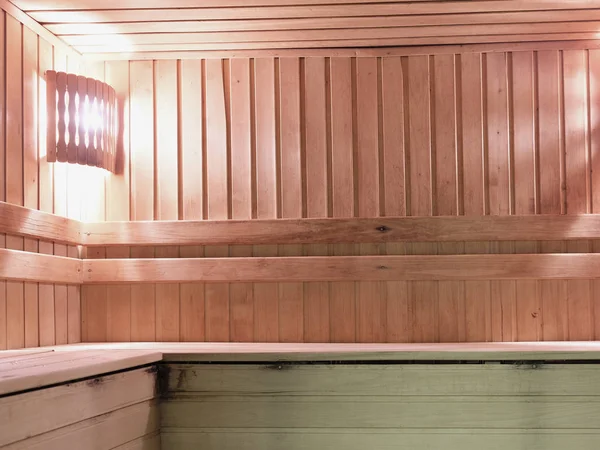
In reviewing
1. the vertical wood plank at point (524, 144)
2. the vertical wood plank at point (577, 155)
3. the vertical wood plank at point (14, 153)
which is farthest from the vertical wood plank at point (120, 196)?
the vertical wood plank at point (577, 155)

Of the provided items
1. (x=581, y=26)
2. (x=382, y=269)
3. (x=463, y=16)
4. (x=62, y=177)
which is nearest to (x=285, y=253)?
(x=382, y=269)

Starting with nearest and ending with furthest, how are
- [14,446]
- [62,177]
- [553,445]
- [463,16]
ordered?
[14,446] → [553,445] → [463,16] → [62,177]

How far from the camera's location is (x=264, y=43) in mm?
4496

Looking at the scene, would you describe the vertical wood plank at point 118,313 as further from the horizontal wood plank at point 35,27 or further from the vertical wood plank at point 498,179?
the vertical wood plank at point 498,179

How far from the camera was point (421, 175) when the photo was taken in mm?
4508

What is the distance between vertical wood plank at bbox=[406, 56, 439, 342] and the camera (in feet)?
14.5

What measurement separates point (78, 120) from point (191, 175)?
0.72 m

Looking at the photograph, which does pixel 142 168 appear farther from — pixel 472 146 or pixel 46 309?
pixel 472 146

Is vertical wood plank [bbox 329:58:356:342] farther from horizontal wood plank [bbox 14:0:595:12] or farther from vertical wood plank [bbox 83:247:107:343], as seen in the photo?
vertical wood plank [bbox 83:247:107:343]

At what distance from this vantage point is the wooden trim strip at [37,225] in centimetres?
370

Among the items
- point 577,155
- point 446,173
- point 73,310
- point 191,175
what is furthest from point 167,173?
point 577,155

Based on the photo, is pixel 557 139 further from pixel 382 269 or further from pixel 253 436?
pixel 253 436

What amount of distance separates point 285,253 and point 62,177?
1354 millimetres

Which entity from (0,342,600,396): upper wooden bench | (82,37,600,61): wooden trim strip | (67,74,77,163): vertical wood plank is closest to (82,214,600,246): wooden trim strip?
(67,74,77,163): vertical wood plank
